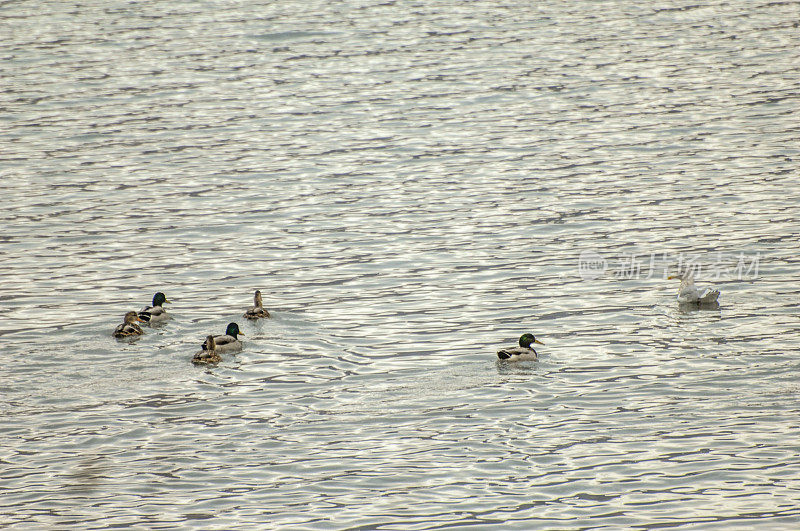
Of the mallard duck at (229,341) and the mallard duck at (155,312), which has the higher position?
the mallard duck at (155,312)

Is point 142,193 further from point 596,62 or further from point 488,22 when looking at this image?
point 488,22

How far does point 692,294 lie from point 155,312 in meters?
9.93

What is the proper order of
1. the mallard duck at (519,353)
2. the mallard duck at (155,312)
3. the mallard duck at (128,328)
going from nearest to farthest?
the mallard duck at (519,353) → the mallard duck at (128,328) → the mallard duck at (155,312)

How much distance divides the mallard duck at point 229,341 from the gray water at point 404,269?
368mm

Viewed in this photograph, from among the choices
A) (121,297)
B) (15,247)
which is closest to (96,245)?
(15,247)

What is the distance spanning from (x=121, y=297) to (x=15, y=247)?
462cm

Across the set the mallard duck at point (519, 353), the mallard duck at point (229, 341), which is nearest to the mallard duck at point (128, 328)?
the mallard duck at point (229, 341)

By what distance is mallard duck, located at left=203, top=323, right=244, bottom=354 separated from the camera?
19.1 metres

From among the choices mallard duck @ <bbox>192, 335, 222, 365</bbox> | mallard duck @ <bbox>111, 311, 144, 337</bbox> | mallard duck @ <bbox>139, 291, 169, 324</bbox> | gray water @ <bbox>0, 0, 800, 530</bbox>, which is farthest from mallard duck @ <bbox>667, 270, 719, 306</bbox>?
mallard duck @ <bbox>111, 311, 144, 337</bbox>

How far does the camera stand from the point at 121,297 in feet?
73.5

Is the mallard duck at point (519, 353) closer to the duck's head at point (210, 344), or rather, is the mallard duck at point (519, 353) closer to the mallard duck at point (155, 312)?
the duck's head at point (210, 344)

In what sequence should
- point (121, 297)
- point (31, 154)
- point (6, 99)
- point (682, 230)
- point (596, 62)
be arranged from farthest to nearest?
1. point (596, 62)
2. point (6, 99)
3. point (31, 154)
4. point (682, 230)
5. point (121, 297)

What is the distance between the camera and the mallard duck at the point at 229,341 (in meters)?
19.1

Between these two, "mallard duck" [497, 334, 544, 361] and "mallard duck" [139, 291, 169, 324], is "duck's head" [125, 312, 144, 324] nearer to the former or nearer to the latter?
"mallard duck" [139, 291, 169, 324]
